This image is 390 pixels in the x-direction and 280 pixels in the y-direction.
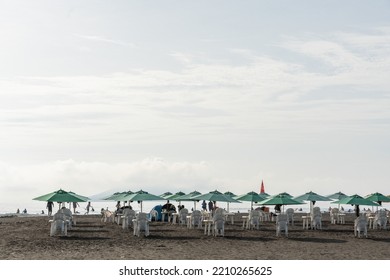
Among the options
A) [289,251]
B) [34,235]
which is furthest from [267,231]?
[34,235]

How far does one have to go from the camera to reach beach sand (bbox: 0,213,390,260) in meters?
18.1

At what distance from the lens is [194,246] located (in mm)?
20953

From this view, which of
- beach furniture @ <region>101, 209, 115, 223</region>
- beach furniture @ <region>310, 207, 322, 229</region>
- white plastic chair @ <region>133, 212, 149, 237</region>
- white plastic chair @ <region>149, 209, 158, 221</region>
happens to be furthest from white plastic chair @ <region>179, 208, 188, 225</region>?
white plastic chair @ <region>133, 212, 149, 237</region>

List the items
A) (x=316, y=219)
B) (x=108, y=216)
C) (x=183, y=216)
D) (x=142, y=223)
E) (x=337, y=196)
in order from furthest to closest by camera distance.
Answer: (x=337, y=196)
(x=108, y=216)
(x=183, y=216)
(x=316, y=219)
(x=142, y=223)

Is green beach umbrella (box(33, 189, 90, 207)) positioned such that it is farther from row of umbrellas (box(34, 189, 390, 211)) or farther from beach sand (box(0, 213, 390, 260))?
beach sand (box(0, 213, 390, 260))

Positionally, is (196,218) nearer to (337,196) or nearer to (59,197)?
(59,197)

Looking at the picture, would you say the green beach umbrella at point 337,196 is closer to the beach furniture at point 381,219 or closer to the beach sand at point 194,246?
the beach furniture at point 381,219

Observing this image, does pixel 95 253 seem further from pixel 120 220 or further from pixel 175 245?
pixel 120 220

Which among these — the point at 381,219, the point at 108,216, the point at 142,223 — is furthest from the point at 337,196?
the point at 142,223

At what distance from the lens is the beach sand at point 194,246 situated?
18.1 metres

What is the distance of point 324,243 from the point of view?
886 inches

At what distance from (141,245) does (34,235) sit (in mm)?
6442

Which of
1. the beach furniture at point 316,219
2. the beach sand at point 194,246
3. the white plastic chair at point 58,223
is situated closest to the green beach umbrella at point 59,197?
the beach sand at point 194,246
